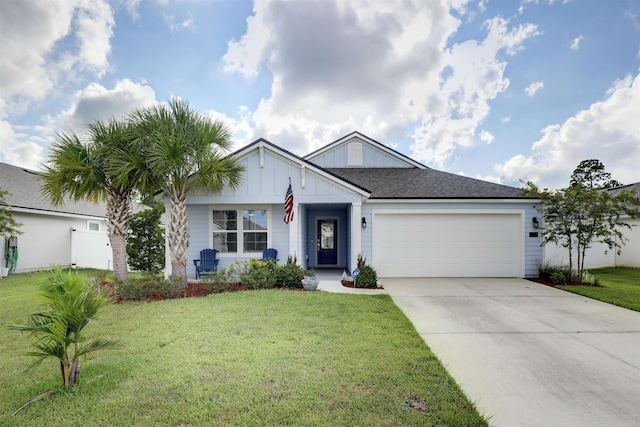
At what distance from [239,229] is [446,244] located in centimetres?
757

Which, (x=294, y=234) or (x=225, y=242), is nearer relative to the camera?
(x=294, y=234)

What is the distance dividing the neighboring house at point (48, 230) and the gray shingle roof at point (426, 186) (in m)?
13.7

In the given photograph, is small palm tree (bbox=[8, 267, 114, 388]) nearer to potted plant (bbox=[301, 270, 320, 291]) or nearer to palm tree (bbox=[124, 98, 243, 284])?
palm tree (bbox=[124, 98, 243, 284])

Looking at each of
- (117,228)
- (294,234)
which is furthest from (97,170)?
(294,234)

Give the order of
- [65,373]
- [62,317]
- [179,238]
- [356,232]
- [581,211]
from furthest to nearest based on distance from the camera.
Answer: [356,232]
[581,211]
[179,238]
[65,373]
[62,317]

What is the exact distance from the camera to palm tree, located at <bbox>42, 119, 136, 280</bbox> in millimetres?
7520

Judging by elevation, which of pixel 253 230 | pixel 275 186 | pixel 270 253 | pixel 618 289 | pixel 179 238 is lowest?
pixel 618 289

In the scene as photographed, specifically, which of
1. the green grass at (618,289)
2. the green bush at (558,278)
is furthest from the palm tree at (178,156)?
the green bush at (558,278)

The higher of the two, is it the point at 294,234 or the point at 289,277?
the point at 294,234

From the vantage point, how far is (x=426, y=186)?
36.4 ft

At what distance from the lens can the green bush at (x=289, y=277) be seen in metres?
8.24

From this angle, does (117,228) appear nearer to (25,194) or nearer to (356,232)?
(356,232)

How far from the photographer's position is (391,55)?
11422mm

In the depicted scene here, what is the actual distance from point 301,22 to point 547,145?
470 inches
